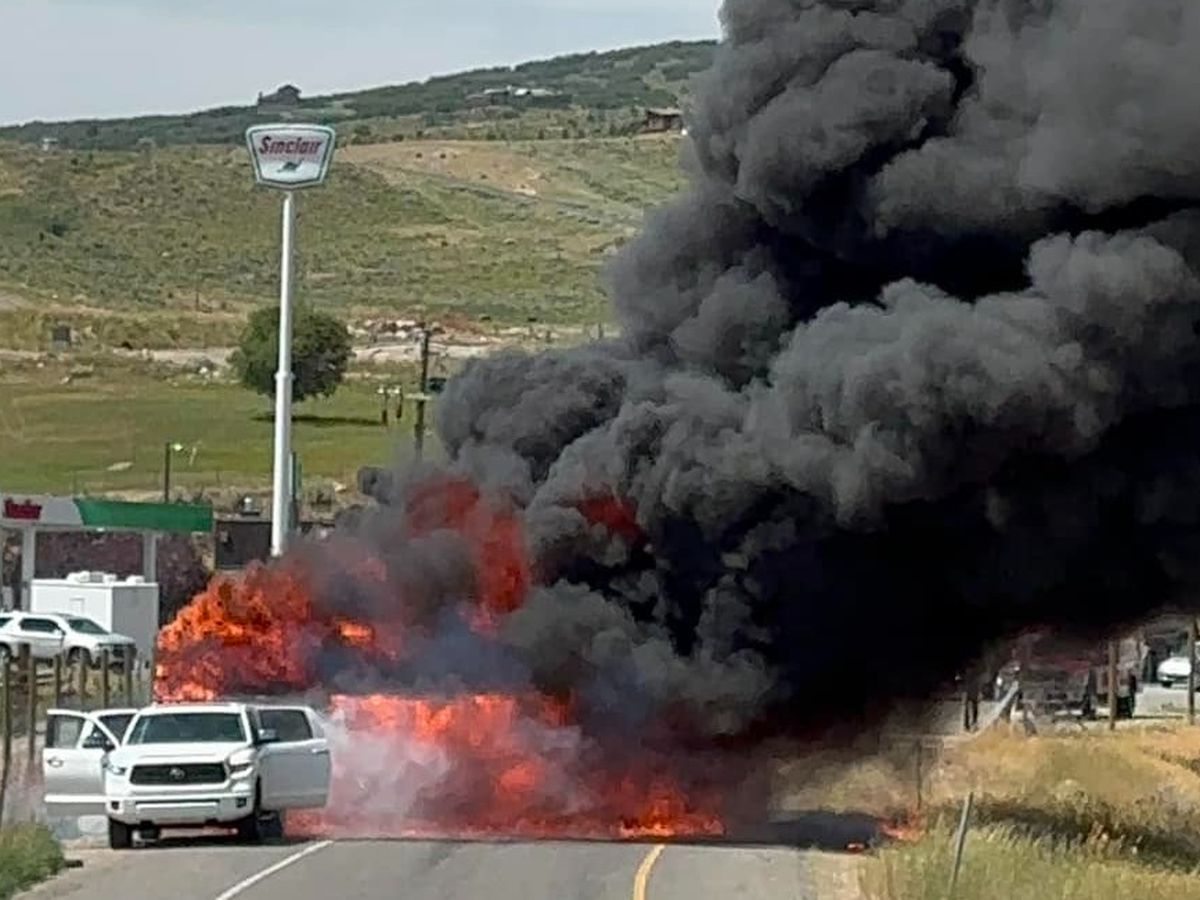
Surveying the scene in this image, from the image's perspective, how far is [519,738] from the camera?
2988cm

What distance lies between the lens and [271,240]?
13012cm

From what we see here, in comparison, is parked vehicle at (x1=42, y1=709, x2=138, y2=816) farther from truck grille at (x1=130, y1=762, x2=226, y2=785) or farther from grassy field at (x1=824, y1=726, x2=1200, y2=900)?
grassy field at (x1=824, y1=726, x2=1200, y2=900)

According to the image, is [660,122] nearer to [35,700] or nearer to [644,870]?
[35,700]

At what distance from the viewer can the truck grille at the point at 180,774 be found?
28266mm

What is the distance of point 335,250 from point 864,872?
349 feet

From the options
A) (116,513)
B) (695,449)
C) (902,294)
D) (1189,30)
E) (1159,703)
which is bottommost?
(1159,703)

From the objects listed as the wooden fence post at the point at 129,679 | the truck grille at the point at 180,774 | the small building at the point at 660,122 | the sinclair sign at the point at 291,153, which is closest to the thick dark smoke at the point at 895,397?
the truck grille at the point at 180,774

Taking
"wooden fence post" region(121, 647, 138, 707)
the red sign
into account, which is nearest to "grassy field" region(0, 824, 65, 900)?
"wooden fence post" region(121, 647, 138, 707)

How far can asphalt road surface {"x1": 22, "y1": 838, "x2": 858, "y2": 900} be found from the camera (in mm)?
23547

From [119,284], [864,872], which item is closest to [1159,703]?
[864,872]

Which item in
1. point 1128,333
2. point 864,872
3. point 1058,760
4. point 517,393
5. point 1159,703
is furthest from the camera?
point 1159,703

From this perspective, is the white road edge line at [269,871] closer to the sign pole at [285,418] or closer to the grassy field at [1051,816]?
the grassy field at [1051,816]

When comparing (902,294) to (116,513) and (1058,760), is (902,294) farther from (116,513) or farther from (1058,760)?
(116,513)

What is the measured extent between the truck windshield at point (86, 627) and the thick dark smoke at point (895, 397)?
78.8 feet
